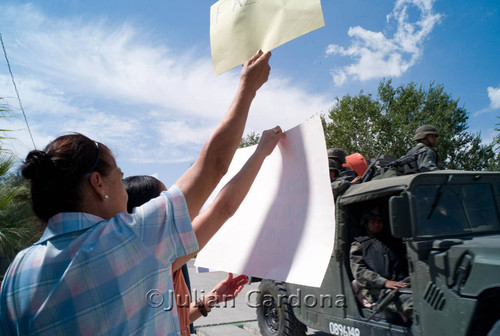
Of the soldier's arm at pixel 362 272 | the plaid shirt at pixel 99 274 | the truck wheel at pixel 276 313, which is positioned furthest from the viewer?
the truck wheel at pixel 276 313

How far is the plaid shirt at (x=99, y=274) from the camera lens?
901mm

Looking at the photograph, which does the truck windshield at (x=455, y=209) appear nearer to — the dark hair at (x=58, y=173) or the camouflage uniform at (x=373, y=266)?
the camouflage uniform at (x=373, y=266)

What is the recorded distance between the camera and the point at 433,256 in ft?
10.3

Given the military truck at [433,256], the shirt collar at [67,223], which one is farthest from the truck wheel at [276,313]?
the shirt collar at [67,223]

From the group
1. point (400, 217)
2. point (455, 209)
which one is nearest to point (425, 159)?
point (455, 209)

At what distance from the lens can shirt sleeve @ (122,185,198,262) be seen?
981 millimetres

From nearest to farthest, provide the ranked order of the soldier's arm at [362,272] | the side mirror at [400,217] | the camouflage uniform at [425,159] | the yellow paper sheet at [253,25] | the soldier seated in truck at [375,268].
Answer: the yellow paper sheet at [253,25], the side mirror at [400,217], the soldier seated in truck at [375,268], the soldier's arm at [362,272], the camouflage uniform at [425,159]

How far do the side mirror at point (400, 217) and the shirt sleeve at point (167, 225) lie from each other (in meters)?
2.47

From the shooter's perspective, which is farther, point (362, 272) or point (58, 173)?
point (362, 272)

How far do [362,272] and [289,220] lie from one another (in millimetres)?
2782

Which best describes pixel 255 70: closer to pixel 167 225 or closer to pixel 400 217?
pixel 167 225

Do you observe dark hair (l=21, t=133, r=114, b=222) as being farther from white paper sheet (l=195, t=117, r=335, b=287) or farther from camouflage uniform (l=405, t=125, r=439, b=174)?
camouflage uniform (l=405, t=125, r=439, b=174)

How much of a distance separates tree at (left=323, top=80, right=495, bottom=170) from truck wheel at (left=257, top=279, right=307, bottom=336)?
64.1ft

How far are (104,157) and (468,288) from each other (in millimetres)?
2817
